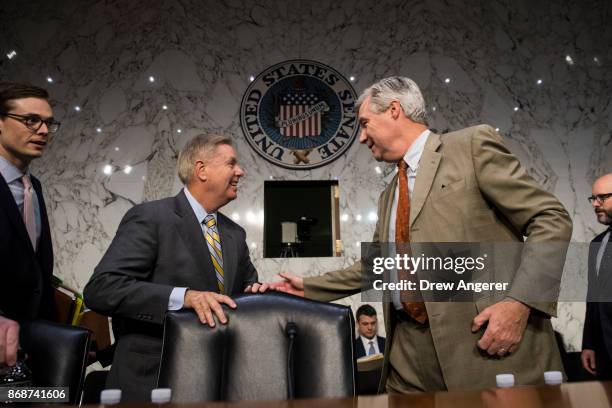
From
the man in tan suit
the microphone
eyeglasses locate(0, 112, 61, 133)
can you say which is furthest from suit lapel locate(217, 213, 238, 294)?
eyeglasses locate(0, 112, 61, 133)

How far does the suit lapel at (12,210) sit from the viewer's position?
2002 millimetres

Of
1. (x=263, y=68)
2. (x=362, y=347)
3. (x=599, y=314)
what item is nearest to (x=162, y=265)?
(x=599, y=314)

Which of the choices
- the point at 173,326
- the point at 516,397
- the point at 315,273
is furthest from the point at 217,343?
the point at 315,273

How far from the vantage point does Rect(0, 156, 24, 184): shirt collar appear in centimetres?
222

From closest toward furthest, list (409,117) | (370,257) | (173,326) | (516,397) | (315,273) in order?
(516,397) → (173,326) → (409,117) → (370,257) → (315,273)

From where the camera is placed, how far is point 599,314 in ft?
10.2

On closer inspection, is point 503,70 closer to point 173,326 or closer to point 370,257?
point 370,257

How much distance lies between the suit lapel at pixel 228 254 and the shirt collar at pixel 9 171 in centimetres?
84

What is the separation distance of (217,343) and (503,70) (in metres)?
4.85

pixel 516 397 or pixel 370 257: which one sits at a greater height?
pixel 370 257

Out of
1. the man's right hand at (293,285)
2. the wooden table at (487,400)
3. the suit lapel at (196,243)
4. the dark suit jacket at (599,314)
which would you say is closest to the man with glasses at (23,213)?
the suit lapel at (196,243)

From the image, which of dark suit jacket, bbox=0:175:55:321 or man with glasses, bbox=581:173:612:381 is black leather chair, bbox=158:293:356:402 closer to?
dark suit jacket, bbox=0:175:55:321

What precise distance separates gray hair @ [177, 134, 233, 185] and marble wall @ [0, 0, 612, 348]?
252 cm

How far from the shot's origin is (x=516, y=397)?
3.21 feet
